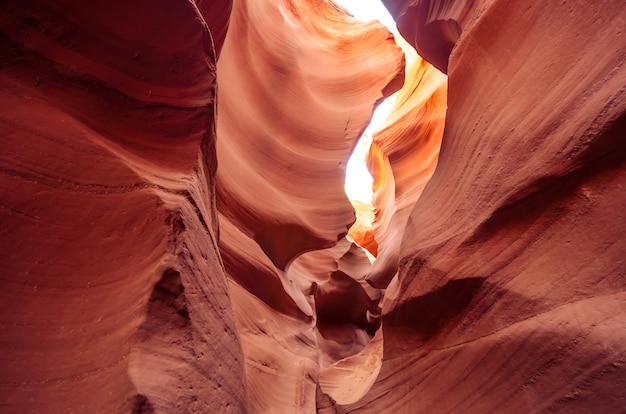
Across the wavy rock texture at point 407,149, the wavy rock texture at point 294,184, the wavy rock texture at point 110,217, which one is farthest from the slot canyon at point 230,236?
the wavy rock texture at point 407,149

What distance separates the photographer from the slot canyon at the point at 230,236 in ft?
4.68

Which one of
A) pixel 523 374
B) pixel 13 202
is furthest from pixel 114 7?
pixel 523 374

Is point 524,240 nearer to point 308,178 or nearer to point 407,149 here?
point 308,178

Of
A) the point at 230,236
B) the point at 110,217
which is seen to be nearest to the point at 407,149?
the point at 230,236

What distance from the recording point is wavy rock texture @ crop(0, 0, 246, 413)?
134 cm

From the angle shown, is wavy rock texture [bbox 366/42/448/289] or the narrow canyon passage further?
wavy rock texture [bbox 366/42/448/289]

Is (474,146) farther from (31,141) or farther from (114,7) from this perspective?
(31,141)

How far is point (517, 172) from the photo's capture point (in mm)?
2334

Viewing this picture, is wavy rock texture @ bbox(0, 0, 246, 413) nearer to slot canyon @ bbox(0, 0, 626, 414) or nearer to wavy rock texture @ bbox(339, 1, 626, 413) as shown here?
slot canyon @ bbox(0, 0, 626, 414)

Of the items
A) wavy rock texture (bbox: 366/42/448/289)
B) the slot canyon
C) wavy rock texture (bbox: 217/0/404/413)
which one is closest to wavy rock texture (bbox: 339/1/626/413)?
the slot canyon

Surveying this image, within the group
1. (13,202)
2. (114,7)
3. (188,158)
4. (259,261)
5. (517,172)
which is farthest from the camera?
(259,261)

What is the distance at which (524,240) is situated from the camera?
87.0 inches

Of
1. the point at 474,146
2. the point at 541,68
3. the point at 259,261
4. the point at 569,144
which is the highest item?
the point at 541,68

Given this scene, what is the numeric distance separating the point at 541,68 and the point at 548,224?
3.09 feet
